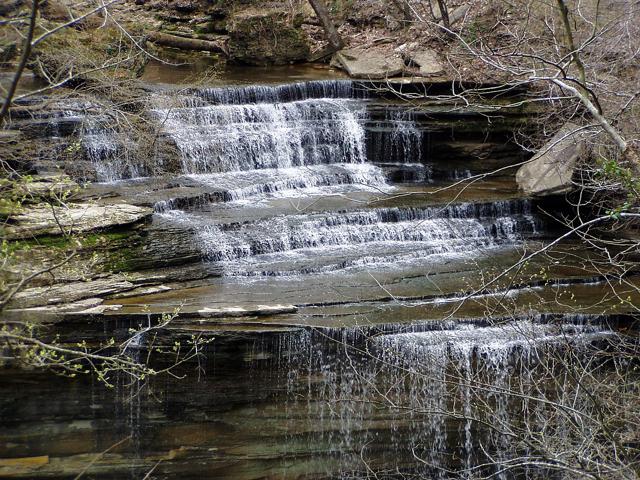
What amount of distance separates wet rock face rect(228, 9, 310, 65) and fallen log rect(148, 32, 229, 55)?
2.35ft

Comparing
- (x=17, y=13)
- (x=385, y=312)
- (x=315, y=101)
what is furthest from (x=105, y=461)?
(x=315, y=101)

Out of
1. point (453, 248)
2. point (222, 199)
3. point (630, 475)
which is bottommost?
point (630, 475)

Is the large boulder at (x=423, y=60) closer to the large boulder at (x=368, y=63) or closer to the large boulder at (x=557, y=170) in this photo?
the large boulder at (x=368, y=63)

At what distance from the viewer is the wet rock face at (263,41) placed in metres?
18.7

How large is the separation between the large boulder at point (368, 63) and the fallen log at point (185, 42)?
316 centimetres

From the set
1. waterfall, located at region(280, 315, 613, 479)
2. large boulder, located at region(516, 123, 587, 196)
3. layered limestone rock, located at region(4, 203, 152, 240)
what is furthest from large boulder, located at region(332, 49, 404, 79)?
waterfall, located at region(280, 315, 613, 479)

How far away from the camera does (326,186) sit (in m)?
13.7

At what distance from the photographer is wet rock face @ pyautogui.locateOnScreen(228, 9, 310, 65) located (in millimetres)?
18719

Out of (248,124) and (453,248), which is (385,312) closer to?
(453,248)

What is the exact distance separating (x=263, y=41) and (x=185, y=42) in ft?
7.11

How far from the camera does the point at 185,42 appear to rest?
64.2 feet

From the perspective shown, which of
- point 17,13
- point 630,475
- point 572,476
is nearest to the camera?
point 630,475

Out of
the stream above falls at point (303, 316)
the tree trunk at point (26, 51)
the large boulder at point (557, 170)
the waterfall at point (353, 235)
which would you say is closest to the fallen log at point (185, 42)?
the stream above falls at point (303, 316)

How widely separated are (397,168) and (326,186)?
5.36ft
